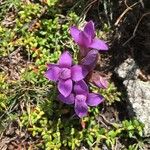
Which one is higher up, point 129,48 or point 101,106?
point 129,48

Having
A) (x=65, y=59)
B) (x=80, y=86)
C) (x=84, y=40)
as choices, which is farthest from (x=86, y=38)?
(x=80, y=86)

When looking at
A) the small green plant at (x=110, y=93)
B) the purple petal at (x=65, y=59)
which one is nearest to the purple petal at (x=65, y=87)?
the purple petal at (x=65, y=59)

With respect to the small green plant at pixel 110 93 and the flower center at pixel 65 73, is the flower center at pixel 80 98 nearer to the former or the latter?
the flower center at pixel 65 73

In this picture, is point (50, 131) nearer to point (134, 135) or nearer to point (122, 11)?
point (134, 135)

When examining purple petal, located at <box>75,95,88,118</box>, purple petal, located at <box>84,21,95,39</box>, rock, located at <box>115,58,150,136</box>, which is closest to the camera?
purple petal, located at <box>84,21,95,39</box>

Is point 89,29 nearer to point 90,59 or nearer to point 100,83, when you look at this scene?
point 90,59

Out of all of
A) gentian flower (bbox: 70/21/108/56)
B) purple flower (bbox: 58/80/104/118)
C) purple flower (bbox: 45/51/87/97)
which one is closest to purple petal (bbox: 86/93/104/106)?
purple flower (bbox: 58/80/104/118)

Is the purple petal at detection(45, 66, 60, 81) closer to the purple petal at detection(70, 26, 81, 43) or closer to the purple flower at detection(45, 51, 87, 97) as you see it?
the purple flower at detection(45, 51, 87, 97)

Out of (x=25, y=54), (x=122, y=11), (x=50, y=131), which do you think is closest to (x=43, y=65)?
(x=25, y=54)
